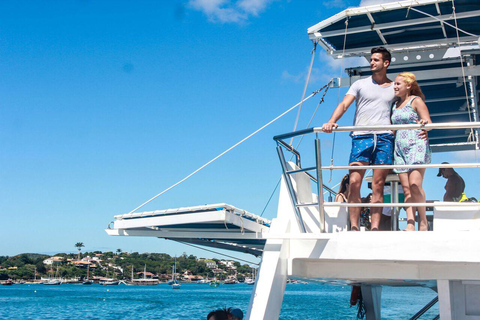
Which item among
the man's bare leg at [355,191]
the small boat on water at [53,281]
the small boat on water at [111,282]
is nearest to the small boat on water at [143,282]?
the small boat on water at [111,282]

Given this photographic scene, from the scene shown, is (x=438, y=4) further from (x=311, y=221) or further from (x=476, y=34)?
(x=311, y=221)

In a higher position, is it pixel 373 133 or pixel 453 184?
pixel 373 133

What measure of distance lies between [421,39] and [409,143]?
4.56m

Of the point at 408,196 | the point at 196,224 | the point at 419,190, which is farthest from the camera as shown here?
the point at 196,224

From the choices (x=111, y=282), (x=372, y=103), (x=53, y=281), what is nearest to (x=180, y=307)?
(x=372, y=103)

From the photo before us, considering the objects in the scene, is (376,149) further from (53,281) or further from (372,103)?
(53,281)

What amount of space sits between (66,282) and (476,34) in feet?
589

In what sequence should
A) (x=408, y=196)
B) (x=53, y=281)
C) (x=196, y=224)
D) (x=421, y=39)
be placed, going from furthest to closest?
(x=53, y=281) < (x=421, y=39) < (x=196, y=224) < (x=408, y=196)

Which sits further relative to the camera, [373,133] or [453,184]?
[453,184]

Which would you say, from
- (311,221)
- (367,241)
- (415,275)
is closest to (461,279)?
(415,275)

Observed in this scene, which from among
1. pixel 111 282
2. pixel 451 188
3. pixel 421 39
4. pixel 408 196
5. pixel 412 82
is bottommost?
pixel 111 282

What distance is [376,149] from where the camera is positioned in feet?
16.6

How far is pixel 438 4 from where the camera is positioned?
7773 mm

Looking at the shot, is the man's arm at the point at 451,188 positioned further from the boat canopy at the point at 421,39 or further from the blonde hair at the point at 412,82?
the boat canopy at the point at 421,39
